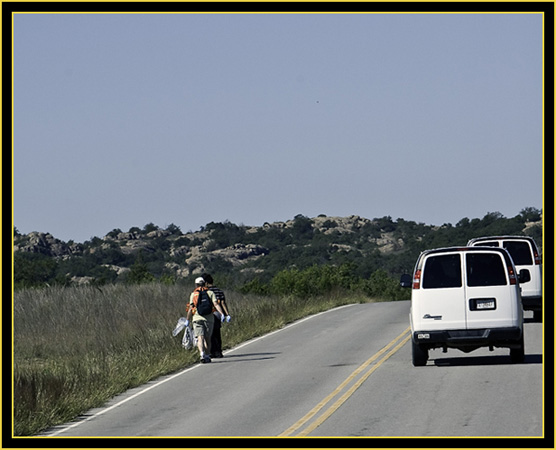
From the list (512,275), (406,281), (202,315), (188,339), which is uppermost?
(512,275)

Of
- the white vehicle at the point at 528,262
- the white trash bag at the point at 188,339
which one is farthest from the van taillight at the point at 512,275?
the white trash bag at the point at 188,339

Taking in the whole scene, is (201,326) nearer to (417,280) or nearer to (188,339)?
(188,339)

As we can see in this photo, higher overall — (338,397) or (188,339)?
(188,339)

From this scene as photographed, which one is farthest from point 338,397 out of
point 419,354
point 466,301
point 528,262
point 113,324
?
point 113,324

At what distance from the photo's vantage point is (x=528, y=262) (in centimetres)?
2598

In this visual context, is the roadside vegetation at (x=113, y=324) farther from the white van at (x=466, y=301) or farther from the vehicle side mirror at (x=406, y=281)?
the white van at (x=466, y=301)

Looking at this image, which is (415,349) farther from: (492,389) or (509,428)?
(509,428)

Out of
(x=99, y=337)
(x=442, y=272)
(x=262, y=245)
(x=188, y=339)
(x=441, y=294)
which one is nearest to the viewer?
(x=441, y=294)

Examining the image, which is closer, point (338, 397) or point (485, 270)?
point (338, 397)

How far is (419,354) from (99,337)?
11.1 meters

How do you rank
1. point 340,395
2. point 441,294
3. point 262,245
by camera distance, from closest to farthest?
point 340,395, point 441,294, point 262,245

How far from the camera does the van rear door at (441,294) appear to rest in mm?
18141

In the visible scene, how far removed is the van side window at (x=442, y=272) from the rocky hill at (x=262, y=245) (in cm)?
6899

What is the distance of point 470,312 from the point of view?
18.1 metres
